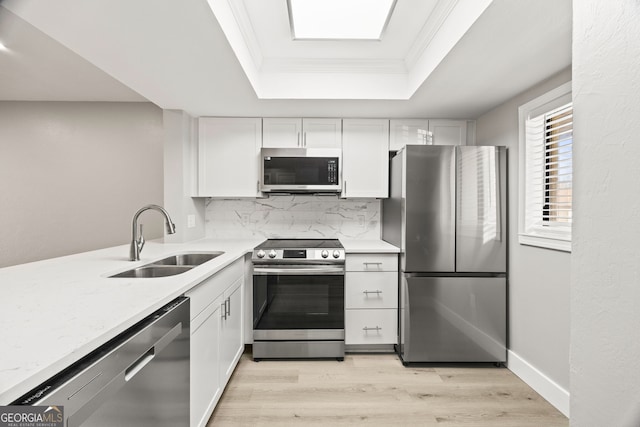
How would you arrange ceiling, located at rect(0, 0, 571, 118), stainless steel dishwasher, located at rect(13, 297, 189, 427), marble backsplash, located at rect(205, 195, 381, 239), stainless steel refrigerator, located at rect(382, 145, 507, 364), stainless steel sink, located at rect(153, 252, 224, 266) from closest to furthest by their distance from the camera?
stainless steel dishwasher, located at rect(13, 297, 189, 427), ceiling, located at rect(0, 0, 571, 118), stainless steel sink, located at rect(153, 252, 224, 266), stainless steel refrigerator, located at rect(382, 145, 507, 364), marble backsplash, located at rect(205, 195, 381, 239)

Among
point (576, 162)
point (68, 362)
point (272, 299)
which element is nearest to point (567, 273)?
point (576, 162)

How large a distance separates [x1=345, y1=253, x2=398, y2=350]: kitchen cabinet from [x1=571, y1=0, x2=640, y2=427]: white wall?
1897 mm

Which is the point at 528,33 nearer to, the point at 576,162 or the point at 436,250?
the point at 576,162

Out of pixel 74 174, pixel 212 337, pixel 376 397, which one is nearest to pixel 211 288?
pixel 212 337

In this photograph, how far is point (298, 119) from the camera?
9.89 ft

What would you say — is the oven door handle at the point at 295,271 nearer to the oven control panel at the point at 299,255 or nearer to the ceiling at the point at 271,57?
the oven control panel at the point at 299,255

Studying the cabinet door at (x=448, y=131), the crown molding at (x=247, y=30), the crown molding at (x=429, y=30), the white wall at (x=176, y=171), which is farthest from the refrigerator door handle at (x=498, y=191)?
the white wall at (x=176, y=171)

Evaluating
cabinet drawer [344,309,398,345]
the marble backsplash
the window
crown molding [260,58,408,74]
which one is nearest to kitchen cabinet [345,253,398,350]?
cabinet drawer [344,309,398,345]

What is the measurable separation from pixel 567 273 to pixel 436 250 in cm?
82

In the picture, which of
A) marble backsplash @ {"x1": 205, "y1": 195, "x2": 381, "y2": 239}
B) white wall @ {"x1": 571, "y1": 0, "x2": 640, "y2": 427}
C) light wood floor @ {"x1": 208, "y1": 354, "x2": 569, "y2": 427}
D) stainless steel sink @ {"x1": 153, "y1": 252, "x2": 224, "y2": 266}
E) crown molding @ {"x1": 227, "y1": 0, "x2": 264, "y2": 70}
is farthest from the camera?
marble backsplash @ {"x1": 205, "y1": 195, "x2": 381, "y2": 239}

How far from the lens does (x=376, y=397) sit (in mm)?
2076

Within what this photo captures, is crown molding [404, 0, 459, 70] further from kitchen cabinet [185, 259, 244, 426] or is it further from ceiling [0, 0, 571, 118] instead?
kitchen cabinet [185, 259, 244, 426]

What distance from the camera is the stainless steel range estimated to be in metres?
2.54

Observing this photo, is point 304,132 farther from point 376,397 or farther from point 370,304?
point 376,397
